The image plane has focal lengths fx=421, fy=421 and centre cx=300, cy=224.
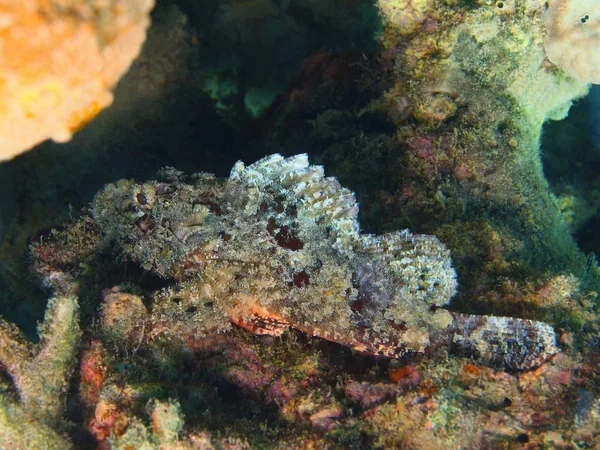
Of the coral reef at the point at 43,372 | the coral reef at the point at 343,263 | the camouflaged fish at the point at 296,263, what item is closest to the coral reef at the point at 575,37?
the coral reef at the point at 343,263

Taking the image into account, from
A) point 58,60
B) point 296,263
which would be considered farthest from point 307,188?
point 58,60

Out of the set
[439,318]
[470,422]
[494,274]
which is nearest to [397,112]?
[494,274]

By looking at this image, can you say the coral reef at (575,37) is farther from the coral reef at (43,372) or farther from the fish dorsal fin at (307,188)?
the coral reef at (43,372)

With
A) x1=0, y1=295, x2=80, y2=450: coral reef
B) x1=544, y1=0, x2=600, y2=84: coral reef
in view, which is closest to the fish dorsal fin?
x1=0, y1=295, x2=80, y2=450: coral reef

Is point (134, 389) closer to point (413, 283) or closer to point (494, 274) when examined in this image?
point (413, 283)

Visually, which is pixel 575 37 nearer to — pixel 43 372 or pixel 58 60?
pixel 58 60
